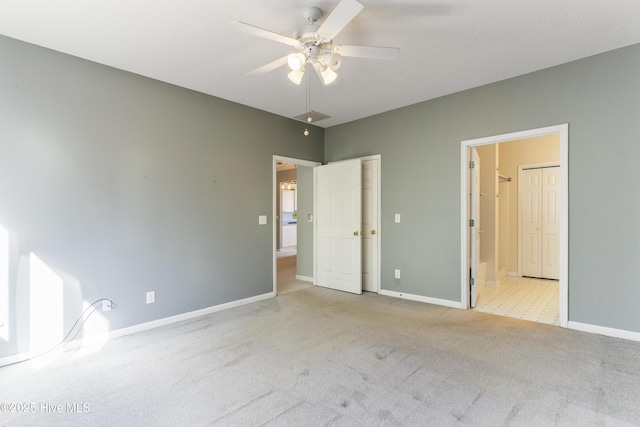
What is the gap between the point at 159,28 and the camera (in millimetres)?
2482

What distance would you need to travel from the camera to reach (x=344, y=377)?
89.4 inches

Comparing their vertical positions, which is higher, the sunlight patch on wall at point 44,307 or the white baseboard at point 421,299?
the sunlight patch on wall at point 44,307

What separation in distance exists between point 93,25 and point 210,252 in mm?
2406

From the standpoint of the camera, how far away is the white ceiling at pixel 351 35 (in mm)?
2238

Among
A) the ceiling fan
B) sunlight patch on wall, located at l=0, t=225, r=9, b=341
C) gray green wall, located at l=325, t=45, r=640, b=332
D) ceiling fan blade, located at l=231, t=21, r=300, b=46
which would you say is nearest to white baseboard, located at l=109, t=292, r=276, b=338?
sunlight patch on wall, located at l=0, t=225, r=9, b=341

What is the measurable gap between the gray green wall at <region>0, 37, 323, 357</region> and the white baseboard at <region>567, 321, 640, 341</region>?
11.5 feet

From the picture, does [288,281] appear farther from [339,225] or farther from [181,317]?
[181,317]

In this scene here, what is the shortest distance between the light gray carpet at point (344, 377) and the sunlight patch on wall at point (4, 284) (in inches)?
12.9

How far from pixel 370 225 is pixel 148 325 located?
313cm

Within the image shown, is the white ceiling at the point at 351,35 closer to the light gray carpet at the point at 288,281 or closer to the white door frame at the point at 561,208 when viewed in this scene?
the white door frame at the point at 561,208

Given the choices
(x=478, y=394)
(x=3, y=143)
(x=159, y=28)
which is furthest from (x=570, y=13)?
(x=3, y=143)

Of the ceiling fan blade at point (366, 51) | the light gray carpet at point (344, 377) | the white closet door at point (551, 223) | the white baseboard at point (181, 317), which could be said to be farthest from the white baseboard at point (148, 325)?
the white closet door at point (551, 223)

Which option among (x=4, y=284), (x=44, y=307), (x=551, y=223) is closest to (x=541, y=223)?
(x=551, y=223)

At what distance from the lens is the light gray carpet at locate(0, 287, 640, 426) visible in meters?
1.86
